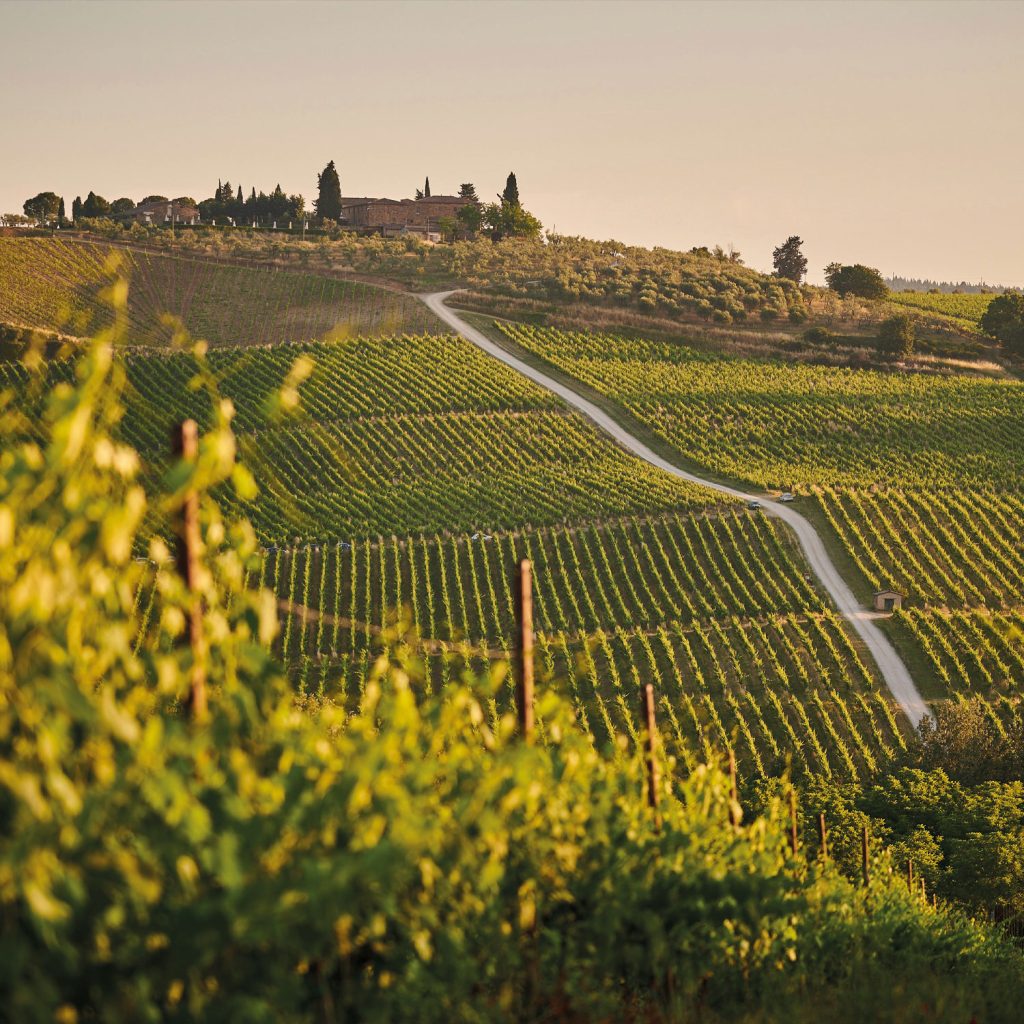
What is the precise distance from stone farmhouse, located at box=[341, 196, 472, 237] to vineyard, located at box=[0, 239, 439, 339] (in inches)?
1272

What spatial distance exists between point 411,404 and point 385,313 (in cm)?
2144

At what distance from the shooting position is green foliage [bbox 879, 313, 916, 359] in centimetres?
9081

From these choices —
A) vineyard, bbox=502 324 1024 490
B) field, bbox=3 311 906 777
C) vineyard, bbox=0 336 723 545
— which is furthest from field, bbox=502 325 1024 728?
vineyard, bbox=0 336 723 545

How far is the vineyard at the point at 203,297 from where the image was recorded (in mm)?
87688

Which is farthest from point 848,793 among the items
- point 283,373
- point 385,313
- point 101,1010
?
point 385,313

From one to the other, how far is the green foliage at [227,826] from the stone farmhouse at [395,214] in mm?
126120

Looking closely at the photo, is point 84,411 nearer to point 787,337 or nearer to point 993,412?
point 993,412

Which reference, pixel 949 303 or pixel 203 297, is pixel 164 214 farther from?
pixel 949 303

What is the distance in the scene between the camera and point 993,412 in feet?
249

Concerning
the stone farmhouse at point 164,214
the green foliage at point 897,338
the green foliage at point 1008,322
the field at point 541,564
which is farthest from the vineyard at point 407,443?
the stone farmhouse at point 164,214

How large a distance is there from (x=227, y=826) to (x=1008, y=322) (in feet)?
345

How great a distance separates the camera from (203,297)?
96.4 metres

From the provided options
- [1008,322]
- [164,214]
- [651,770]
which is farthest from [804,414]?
[164,214]

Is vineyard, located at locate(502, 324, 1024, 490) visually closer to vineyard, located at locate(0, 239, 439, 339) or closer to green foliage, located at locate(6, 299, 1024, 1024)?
vineyard, located at locate(0, 239, 439, 339)
